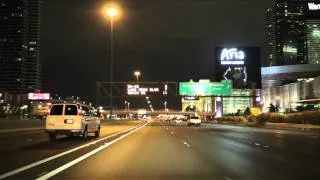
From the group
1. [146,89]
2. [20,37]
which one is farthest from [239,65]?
[20,37]

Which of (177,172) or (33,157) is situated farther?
(33,157)

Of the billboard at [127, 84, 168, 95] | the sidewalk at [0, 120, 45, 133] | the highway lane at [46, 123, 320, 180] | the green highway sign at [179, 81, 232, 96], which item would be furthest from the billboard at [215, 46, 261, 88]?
the highway lane at [46, 123, 320, 180]

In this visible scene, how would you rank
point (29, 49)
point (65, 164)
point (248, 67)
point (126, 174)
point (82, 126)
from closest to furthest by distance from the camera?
point (126, 174) < point (65, 164) < point (82, 126) < point (248, 67) < point (29, 49)

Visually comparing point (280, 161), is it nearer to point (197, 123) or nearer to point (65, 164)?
point (65, 164)

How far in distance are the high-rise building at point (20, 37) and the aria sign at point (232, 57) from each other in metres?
84.5

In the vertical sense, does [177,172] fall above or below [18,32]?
below

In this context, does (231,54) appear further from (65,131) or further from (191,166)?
(191,166)

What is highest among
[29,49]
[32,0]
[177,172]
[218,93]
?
[32,0]

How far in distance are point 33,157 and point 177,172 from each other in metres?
7.22

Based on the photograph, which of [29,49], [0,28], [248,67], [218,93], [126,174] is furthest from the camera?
[29,49]

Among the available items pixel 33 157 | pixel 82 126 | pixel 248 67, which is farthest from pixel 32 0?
pixel 33 157

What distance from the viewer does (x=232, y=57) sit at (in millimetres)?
106750

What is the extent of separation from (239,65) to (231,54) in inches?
108

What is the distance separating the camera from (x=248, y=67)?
105m
